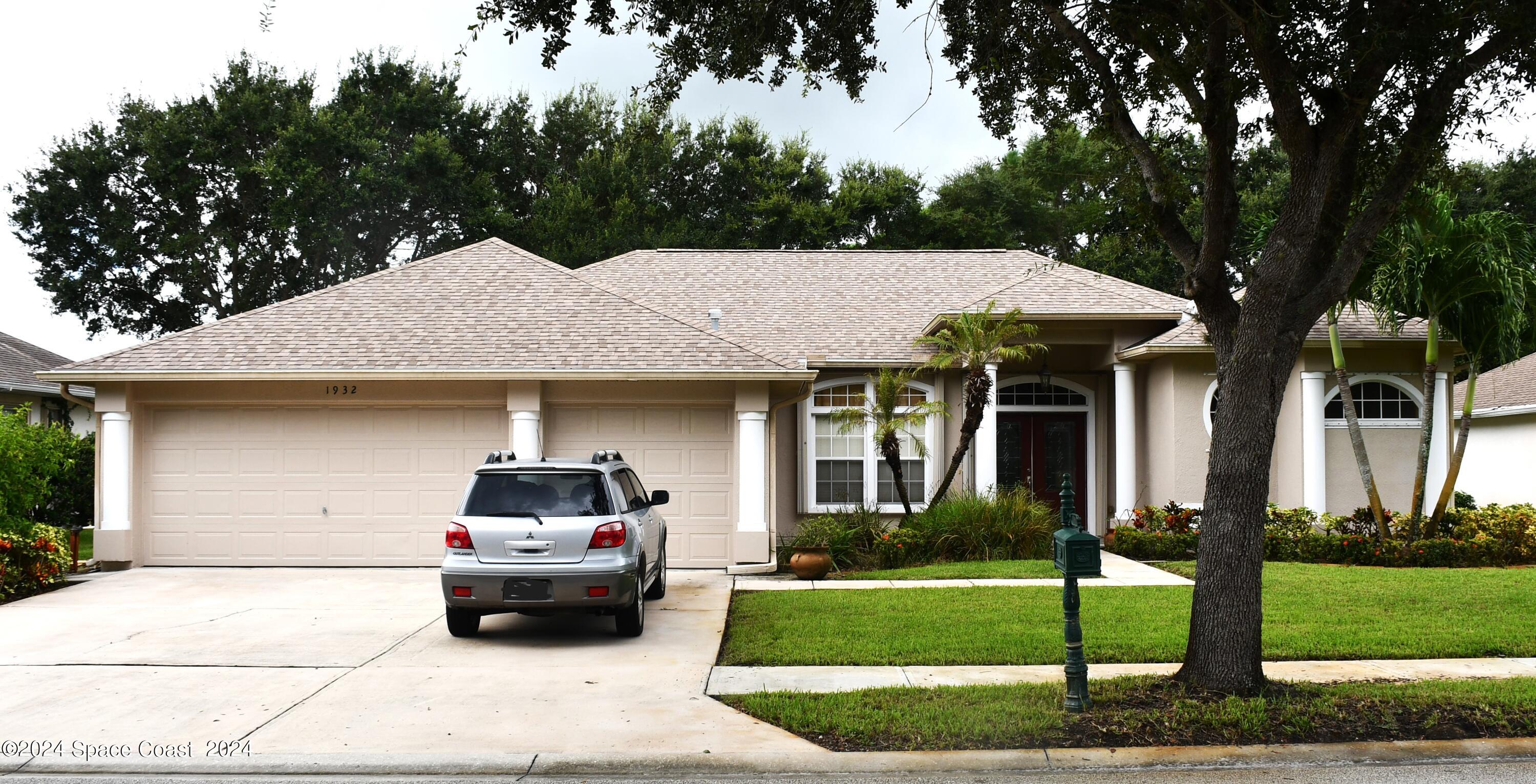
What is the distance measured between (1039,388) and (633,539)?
11278 millimetres

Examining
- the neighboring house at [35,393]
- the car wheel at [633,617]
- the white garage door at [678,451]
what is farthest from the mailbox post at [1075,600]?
the neighboring house at [35,393]

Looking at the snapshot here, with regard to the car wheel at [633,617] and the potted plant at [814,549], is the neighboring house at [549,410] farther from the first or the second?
the car wheel at [633,617]

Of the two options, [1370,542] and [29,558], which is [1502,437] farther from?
[29,558]

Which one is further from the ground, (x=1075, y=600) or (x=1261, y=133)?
(x=1261, y=133)

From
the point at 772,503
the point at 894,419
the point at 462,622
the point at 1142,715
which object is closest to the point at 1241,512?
the point at 1142,715

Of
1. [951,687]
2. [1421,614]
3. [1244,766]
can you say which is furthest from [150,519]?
[1421,614]

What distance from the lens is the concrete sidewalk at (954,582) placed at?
496 inches

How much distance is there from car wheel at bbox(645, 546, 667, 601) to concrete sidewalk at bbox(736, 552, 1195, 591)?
1029 millimetres

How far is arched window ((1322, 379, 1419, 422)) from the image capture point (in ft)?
54.6

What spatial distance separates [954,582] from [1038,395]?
6.77 meters

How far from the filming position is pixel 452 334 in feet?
49.7

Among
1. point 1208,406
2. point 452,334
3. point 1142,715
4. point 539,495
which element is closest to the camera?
point 1142,715

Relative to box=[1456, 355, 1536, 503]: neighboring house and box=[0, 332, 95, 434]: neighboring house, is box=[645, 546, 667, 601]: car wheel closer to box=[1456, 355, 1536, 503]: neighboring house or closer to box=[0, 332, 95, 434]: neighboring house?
box=[0, 332, 95, 434]: neighboring house

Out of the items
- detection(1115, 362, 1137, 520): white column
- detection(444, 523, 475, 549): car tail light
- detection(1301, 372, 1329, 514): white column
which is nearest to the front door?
detection(1115, 362, 1137, 520): white column
